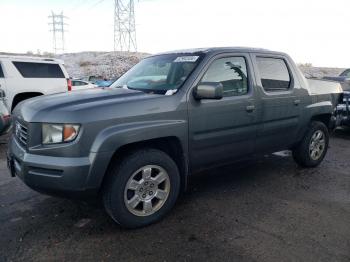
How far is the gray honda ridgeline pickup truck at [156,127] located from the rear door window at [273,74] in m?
0.02

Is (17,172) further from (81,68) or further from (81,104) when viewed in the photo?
(81,68)

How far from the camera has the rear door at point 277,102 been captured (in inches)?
170

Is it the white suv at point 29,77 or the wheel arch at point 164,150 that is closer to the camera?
the wheel arch at point 164,150

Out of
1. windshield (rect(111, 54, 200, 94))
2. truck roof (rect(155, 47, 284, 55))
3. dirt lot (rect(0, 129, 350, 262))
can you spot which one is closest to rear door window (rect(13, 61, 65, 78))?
dirt lot (rect(0, 129, 350, 262))

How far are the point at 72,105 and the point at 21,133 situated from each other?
0.68 m

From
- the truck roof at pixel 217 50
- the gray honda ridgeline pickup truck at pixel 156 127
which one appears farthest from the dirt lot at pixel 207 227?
the truck roof at pixel 217 50

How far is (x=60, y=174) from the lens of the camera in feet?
9.60

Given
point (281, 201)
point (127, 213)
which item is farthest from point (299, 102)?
point (127, 213)

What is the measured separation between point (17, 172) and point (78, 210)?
84 centimetres

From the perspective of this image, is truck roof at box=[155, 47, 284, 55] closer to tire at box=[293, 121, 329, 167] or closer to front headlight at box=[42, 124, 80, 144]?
tire at box=[293, 121, 329, 167]

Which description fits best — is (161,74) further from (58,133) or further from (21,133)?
(21,133)

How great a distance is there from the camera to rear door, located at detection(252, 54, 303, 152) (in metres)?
4.33

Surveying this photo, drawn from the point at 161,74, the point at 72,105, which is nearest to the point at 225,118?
the point at 161,74

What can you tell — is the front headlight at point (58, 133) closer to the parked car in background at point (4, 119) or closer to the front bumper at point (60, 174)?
the front bumper at point (60, 174)
